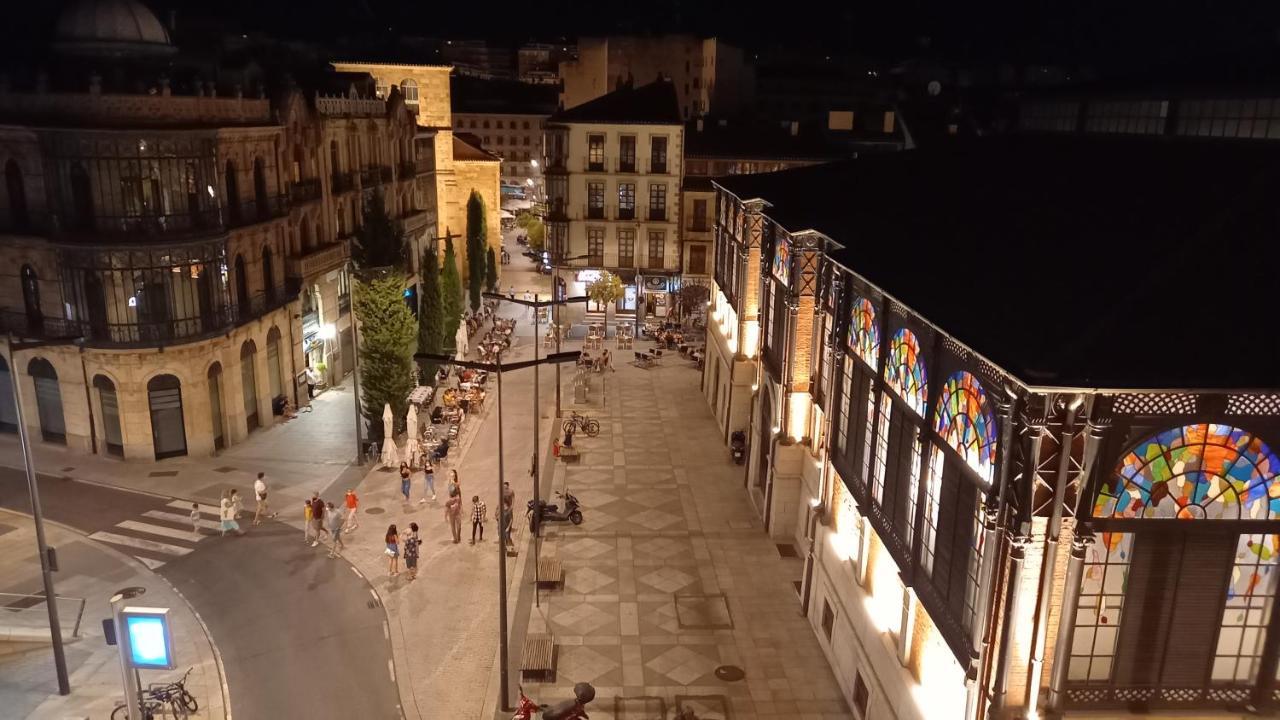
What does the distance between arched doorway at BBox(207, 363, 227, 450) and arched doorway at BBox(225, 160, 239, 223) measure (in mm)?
6328

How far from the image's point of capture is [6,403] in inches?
1486

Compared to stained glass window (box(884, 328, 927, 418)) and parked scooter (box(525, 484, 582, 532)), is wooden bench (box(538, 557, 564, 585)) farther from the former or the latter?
stained glass window (box(884, 328, 927, 418))

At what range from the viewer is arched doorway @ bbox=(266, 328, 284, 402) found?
133 feet

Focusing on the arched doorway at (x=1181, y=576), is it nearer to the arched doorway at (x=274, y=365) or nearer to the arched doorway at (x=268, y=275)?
the arched doorway at (x=274, y=365)

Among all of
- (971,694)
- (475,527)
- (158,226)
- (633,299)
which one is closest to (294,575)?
(475,527)

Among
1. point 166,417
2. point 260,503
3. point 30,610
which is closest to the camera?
point 30,610

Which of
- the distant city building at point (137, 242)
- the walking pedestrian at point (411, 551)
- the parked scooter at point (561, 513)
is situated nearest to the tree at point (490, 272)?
the distant city building at point (137, 242)

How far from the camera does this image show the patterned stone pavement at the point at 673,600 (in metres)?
21.8

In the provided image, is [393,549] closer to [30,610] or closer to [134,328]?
[30,610]

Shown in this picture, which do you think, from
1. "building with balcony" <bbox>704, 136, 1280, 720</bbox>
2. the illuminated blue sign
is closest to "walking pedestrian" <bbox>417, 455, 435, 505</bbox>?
the illuminated blue sign

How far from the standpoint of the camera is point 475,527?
97.0 ft

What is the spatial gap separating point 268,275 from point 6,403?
11.7 m

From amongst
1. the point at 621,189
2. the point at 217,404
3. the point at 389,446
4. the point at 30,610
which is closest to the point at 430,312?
the point at 217,404

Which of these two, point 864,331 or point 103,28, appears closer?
point 864,331
